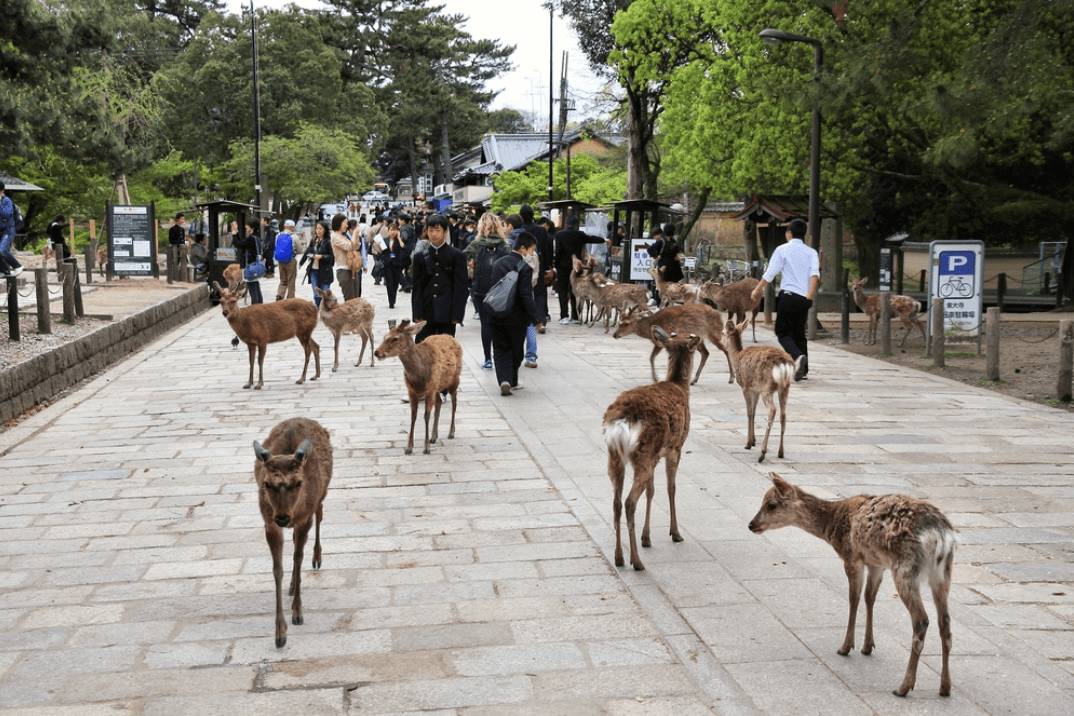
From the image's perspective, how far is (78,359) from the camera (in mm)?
13219

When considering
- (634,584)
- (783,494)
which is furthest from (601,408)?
(783,494)

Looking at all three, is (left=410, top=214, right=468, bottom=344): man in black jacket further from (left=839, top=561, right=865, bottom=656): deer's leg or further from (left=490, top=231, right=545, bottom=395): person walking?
(left=839, top=561, right=865, bottom=656): deer's leg

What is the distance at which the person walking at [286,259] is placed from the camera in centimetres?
1903

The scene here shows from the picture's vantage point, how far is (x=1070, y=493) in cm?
742

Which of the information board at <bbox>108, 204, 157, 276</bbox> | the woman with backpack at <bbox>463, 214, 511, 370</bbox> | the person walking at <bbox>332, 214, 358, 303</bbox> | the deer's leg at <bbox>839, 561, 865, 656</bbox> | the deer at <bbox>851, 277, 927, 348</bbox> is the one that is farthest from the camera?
the information board at <bbox>108, 204, 157, 276</bbox>

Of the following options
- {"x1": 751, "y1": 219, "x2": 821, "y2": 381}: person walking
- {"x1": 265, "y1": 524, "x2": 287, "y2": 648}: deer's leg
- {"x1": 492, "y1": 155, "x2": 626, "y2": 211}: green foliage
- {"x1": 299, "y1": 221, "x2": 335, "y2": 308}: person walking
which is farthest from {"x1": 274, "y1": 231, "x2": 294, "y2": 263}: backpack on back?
{"x1": 492, "y1": 155, "x2": 626, "y2": 211}: green foliage

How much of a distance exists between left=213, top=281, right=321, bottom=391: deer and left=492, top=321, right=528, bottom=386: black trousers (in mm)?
2550

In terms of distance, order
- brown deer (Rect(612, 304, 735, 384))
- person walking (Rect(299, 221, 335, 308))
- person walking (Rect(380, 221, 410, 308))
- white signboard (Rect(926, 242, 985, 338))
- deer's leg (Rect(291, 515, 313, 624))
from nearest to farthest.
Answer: deer's leg (Rect(291, 515, 313, 624)), brown deer (Rect(612, 304, 735, 384)), white signboard (Rect(926, 242, 985, 338)), person walking (Rect(299, 221, 335, 308)), person walking (Rect(380, 221, 410, 308))

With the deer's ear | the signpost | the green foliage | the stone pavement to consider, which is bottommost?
the stone pavement

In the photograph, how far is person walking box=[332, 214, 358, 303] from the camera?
1808 centimetres

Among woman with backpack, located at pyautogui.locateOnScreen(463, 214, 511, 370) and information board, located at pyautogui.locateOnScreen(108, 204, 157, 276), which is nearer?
woman with backpack, located at pyautogui.locateOnScreen(463, 214, 511, 370)

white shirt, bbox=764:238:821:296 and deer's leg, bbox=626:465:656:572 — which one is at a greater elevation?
white shirt, bbox=764:238:821:296

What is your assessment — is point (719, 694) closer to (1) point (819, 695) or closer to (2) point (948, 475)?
(1) point (819, 695)

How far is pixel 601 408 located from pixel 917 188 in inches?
798
